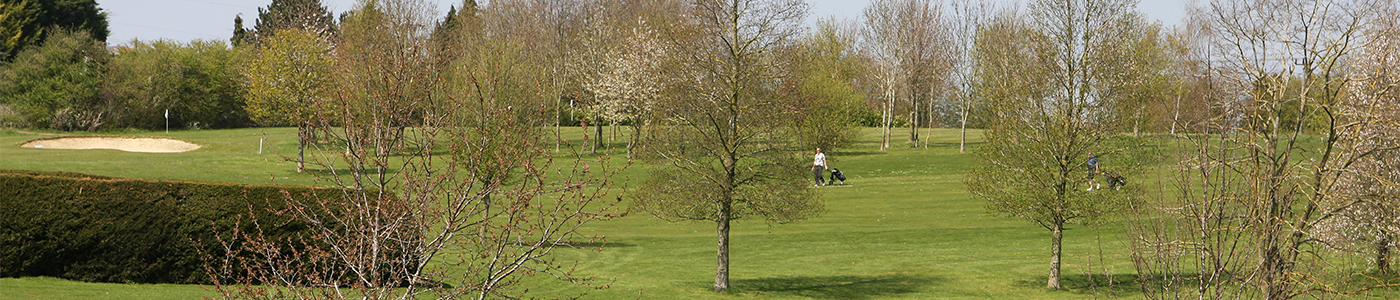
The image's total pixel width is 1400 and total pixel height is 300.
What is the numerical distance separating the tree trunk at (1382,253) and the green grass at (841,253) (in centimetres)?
379

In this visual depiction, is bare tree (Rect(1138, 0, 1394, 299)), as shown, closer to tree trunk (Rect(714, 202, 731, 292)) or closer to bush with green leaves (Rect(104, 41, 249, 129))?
tree trunk (Rect(714, 202, 731, 292))

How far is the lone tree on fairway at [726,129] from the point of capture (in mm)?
17656

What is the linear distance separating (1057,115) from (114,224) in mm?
14926

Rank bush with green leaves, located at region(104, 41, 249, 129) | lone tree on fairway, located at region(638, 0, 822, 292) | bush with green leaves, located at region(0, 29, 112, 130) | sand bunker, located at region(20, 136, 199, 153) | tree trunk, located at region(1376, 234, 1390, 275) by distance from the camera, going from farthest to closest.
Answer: bush with green leaves, located at region(104, 41, 249, 129) → bush with green leaves, located at region(0, 29, 112, 130) → sand bunker, located at region(20, 136, 199, 153) → lone tree on fairway, located at region(638, 0, 822, 292) → tree trunk, located at region(1376, 234, 1390, 275)

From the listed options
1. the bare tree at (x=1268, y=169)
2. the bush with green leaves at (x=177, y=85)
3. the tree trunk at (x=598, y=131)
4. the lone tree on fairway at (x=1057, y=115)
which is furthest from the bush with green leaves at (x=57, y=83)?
the bare tree at (x=1268, y=169)

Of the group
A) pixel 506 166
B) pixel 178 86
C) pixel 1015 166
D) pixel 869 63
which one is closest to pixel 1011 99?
pixel 1015 166

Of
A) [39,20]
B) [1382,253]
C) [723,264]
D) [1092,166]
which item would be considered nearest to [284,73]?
[723,264]

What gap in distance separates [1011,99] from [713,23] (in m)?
5.51

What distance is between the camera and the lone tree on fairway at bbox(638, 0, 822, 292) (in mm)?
17656

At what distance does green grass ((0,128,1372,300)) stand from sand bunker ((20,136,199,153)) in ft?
25.3

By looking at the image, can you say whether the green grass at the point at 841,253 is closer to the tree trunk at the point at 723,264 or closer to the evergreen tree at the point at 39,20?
the tree trunk at the point at 723,264

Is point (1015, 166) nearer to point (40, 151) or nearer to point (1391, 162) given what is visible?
point (1391, 162)

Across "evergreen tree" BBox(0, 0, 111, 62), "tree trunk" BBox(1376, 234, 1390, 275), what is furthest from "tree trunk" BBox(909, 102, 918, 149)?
"evergreen tree" BBox(0, 0, 111, 62)

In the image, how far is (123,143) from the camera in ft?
157
